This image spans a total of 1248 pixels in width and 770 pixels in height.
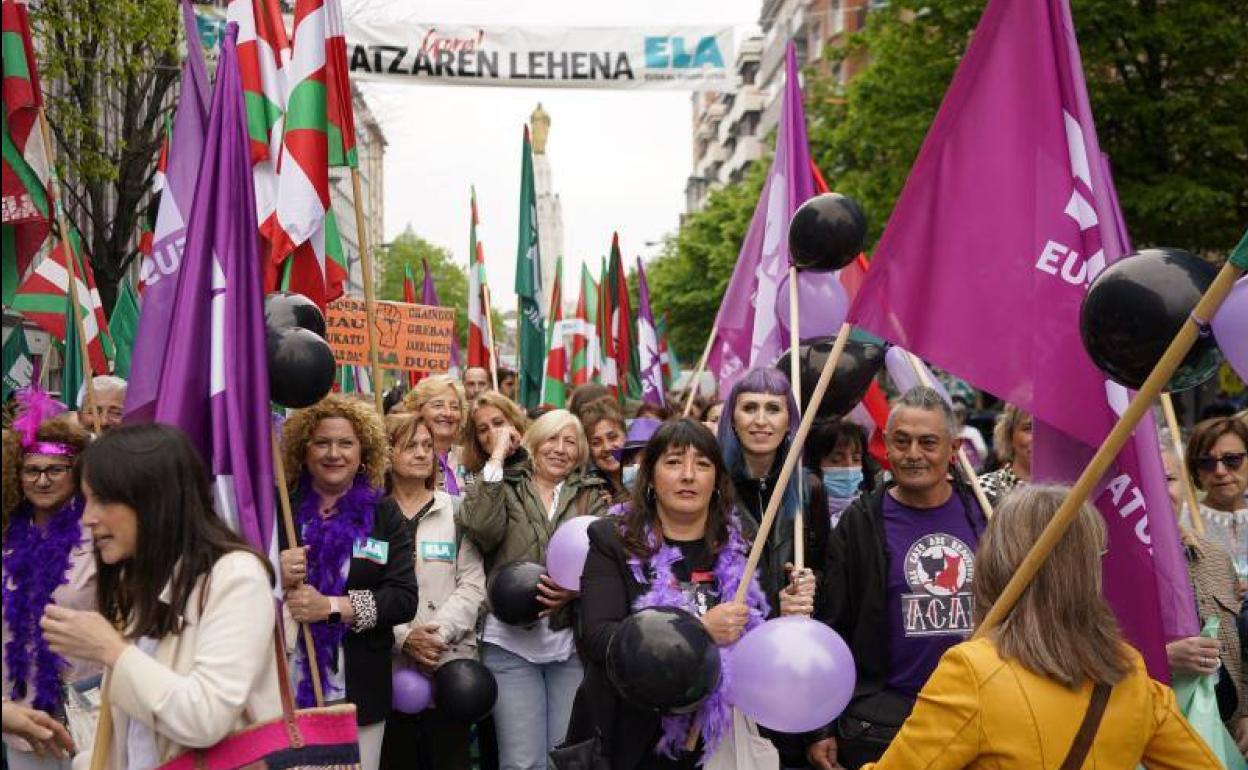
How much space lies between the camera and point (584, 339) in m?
17.2

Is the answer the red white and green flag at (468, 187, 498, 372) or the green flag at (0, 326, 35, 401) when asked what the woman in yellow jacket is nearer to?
the green flag at (0, 326, 35, 401)

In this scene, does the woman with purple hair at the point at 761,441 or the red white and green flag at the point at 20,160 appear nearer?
the red white and green flag at the point at 20,160

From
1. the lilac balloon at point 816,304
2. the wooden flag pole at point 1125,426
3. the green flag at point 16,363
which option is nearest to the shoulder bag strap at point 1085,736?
the wooden flag pole at point 1125,426

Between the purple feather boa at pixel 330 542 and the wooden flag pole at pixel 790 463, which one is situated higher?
the wooden flag pole at pixel 790 463

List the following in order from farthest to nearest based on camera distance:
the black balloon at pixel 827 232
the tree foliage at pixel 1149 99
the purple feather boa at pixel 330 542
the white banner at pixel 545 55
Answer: the tree foliage at pixel 1149 99, the white banner at pixel 545 55, the black balloon at pixel 827 232, the purple feather boa at pixel 330 542

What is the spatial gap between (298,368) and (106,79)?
1052 centimetres

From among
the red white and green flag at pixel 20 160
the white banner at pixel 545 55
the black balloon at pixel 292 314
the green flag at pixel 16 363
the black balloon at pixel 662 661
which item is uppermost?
the white banner at pixel 545 55

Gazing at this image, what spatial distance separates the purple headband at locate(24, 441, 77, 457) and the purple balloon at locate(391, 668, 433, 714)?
1.85 metres

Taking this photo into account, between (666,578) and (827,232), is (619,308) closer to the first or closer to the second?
(827,232)

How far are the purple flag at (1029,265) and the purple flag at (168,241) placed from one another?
222 centimetres

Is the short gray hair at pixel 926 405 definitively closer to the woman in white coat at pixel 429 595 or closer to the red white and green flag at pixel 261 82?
the woman in white coat at pixel 429 595

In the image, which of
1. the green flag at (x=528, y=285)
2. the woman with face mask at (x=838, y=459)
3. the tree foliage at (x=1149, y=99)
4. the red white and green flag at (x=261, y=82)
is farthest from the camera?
the tree foliage at (x=1149, y=99)

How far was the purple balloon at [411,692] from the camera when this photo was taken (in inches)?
248

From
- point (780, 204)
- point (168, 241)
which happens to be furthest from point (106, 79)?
point (168, 241)
